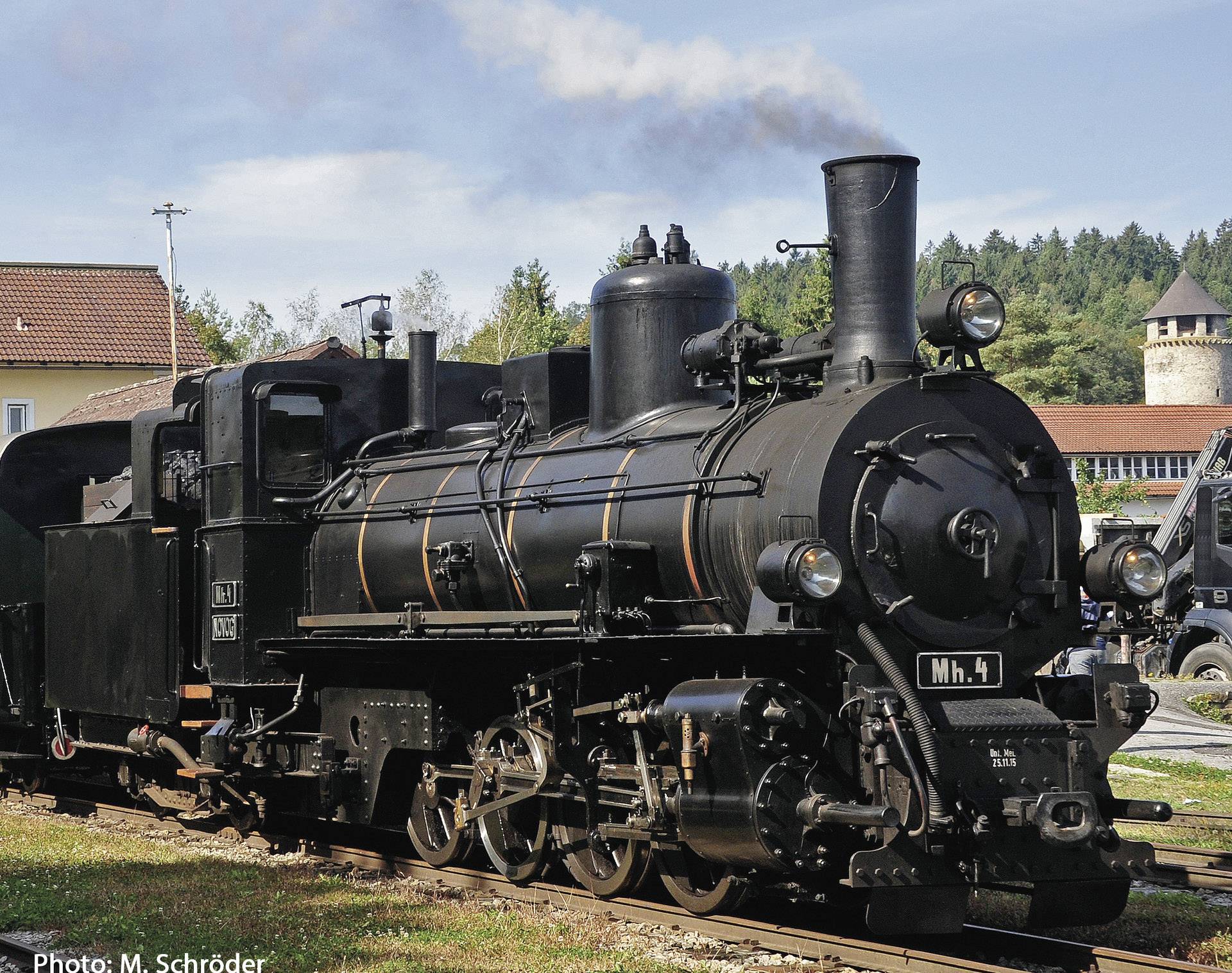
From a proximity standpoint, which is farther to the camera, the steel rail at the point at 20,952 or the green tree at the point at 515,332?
the green tree at the point at 515,332

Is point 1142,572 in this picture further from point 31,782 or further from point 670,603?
point 31,782

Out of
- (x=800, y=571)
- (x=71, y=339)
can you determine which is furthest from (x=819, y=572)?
(x=71, y=339)

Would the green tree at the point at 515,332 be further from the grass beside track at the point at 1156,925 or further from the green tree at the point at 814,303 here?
the grass beside track at the point at 1156,925

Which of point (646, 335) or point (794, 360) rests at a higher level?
point (646, 335)

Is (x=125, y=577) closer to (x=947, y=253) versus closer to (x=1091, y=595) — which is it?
(x=1091, y=595)

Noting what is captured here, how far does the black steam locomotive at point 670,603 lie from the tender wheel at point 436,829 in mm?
21

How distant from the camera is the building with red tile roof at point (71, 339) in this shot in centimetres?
3872

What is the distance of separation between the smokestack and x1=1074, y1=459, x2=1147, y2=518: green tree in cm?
3401

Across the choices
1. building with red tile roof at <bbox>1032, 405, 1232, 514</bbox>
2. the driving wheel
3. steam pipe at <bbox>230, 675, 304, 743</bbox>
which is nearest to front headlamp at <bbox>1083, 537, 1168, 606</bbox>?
the driving wheel

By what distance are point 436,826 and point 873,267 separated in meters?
4.56

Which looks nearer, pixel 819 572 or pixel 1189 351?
pixel 819 572

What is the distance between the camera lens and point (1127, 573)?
7.62m

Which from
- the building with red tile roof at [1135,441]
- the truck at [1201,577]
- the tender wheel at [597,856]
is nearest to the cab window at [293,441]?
the tender wheel at [597,856]

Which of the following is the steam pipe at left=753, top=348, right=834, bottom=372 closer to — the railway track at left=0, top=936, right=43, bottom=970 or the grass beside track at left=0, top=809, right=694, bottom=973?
the grass beside track at left=0, top=809, right=694, bottom=973
